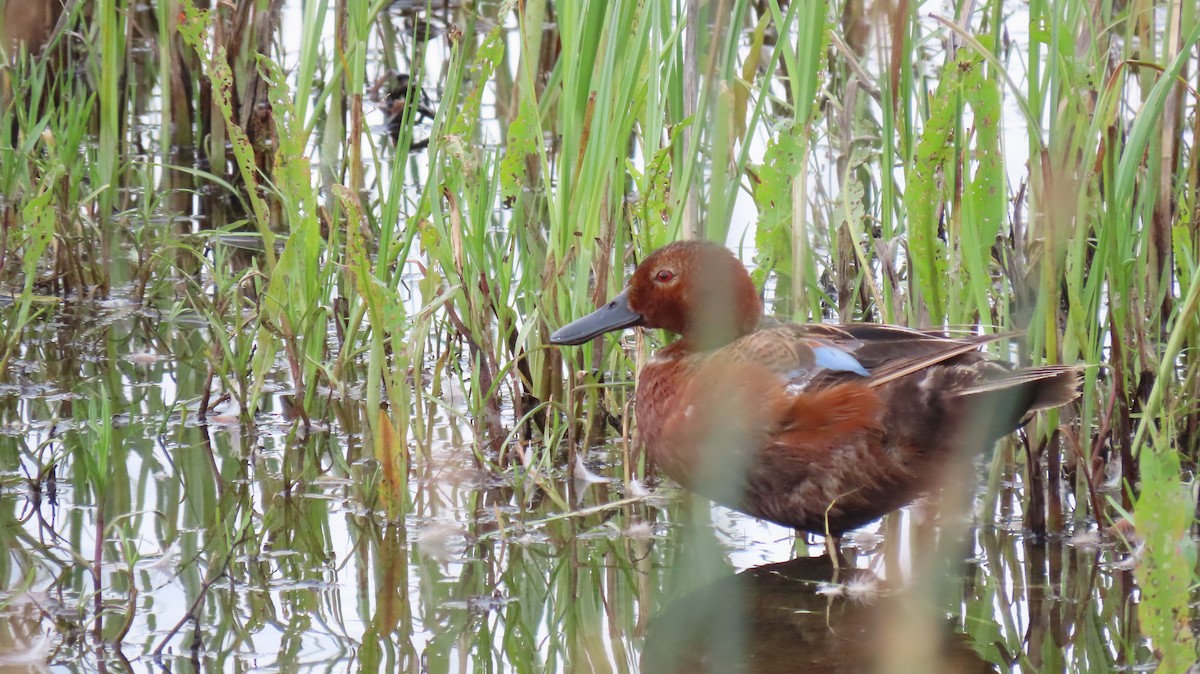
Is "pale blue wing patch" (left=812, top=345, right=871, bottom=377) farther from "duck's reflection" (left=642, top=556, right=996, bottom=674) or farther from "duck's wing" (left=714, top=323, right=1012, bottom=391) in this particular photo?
"duck's reflection" (left=642, top=556, right=996, bottom=674)

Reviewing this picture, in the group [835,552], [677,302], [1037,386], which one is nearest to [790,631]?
[835,552]

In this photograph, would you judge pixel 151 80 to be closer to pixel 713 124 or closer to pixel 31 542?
pixel 31 542

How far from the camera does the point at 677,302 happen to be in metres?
3.73

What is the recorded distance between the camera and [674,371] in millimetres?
3629

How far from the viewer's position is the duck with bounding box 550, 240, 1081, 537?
3.24 meters

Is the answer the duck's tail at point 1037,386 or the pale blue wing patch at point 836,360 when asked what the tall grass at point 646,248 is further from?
the pale blue wing patch at point 836,360

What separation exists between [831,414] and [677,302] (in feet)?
1.91

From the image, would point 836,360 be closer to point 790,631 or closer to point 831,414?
point 831,414

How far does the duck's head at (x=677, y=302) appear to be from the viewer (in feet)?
12.0

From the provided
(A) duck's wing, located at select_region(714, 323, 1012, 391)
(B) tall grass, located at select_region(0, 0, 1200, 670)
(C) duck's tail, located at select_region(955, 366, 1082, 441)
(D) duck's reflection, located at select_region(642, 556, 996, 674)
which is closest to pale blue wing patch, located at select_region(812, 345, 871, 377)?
(A) duck's wing, located at select_region(714, 323, 1012, 391)

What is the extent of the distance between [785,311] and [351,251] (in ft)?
6.47

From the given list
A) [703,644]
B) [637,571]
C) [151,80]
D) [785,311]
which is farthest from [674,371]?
[151,80]

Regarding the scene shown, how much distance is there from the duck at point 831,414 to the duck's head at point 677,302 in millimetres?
68

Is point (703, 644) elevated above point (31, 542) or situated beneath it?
situated beneath
